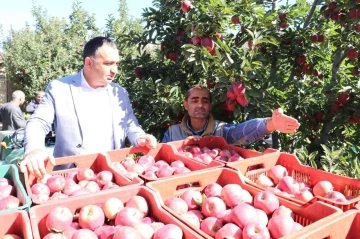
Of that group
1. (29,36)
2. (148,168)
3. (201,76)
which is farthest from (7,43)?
(148,168)

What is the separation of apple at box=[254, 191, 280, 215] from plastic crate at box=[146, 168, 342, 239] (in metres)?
0.05

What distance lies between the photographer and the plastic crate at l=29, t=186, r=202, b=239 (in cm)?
109

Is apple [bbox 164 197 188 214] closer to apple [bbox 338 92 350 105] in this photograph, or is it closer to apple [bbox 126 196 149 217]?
apple [bbox 126 196 149 217]

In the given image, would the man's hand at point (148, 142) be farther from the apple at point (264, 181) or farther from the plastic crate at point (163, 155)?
the apple at point (264, 181)

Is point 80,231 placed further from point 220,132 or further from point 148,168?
point 220,132

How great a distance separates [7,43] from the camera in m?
16.6

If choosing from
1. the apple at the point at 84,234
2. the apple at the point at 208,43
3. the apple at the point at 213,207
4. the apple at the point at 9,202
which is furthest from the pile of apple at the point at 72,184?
the apple at the point at 208,43

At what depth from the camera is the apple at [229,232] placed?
1113 mm

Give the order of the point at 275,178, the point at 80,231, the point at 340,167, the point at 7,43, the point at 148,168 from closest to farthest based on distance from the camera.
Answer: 1. the point at 80,231
2. the point at 275,178
3. the point at 148,168
4. the point at 340,167
5. the point at 7,43

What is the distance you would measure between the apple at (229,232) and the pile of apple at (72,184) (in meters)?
0.58

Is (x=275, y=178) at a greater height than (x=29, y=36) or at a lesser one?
lesser

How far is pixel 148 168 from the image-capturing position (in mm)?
1828

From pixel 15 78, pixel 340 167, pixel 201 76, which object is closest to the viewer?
pixel 340 167

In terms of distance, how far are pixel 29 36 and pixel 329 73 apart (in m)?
13.8
